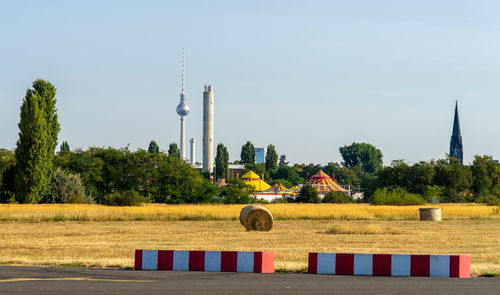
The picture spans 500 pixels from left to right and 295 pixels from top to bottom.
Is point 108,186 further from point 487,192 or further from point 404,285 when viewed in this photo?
point 404,285

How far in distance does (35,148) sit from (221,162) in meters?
131

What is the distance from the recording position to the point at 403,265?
1556 cm

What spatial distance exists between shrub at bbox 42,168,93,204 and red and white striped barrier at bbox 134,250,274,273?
5203cm

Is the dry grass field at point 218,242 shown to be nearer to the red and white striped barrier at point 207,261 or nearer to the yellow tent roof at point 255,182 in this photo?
the red and white striped barrier at point 207,261

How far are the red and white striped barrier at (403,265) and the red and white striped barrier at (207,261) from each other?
4.92 feet

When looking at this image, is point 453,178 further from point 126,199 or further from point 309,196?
point 126,199

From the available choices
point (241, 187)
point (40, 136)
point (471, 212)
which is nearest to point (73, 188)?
point (40, 136)

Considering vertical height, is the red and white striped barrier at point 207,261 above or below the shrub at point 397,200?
below

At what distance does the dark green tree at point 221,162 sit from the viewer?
7574 inches

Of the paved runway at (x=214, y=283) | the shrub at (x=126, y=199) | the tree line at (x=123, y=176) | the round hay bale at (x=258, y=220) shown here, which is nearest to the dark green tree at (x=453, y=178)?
the tree line at (x=123, y=176)

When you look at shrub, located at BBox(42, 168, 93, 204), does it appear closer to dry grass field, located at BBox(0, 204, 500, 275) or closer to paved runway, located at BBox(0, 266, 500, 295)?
dry grass field, located at BBox(0, 204, 500, 275)

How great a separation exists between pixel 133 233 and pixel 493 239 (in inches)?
550

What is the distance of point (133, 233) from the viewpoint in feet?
107

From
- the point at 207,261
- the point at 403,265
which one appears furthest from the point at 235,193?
the point at 403,265
